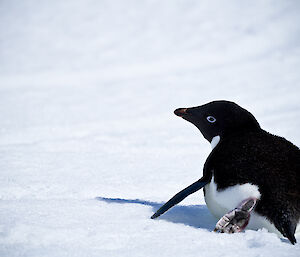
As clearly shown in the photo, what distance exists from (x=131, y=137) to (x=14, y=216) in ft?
12.0

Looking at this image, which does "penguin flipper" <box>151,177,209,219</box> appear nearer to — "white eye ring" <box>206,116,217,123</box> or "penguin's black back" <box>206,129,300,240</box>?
"penguin's black back" <box>206,129,300,240</box>

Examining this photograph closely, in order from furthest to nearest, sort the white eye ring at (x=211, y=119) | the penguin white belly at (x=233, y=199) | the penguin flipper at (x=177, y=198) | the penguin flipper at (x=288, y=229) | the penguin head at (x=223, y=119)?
the white eye ring at (x=211, y=119)
the penguin head at (x=223, y=119)
the penguin flipper at (x=177, y=198)
the penguin white belly at (x=233, y=199)
the penguin flipper at (x=288, y=229)

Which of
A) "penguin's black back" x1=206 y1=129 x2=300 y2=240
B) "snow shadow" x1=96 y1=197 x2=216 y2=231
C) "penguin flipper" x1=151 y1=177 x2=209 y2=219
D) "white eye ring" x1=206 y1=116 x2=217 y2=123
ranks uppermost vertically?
"white eye ring" x1=206 y1=116 x2=217 y2=123

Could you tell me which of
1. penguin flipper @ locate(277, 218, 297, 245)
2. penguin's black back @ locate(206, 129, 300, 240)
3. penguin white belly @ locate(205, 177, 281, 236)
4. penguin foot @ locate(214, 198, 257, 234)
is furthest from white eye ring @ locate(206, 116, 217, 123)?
penguin flipper @ locate(277, 218, 297, 245)

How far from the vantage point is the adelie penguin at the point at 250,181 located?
61.1 inches

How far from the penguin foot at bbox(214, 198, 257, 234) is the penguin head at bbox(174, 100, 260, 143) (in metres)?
0.48

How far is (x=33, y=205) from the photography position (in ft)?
6.16

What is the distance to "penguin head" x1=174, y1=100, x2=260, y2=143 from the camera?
197cm

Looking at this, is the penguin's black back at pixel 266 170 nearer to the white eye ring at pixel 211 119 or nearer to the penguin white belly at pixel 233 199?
the penguin white belly at pixel 233 199

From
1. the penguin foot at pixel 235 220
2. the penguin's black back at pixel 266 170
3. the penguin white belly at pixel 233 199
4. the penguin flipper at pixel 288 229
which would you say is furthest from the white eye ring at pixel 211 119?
the penguin flipper at pixel 288 229

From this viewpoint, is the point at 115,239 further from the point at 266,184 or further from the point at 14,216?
the point at 266,184

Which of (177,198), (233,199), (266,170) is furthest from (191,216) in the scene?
(266,170)

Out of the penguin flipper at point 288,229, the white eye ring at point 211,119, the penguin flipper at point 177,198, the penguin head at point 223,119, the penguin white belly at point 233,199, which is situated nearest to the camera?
the penguin flipper at point 288,229

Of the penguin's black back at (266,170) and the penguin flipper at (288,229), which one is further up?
the penguin's black back at (266,170)
